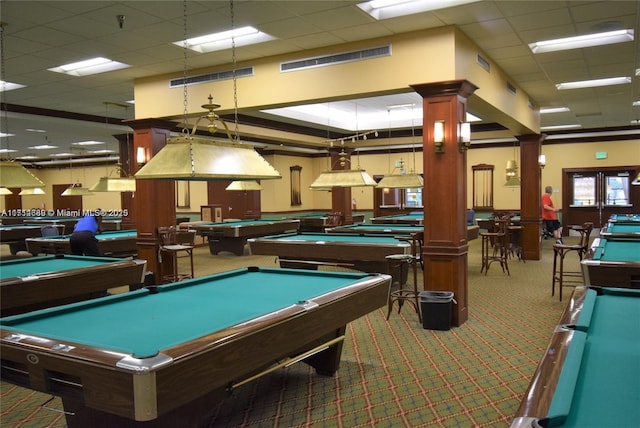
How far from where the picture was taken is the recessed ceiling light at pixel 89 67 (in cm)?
653

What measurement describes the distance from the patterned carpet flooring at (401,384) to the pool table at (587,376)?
3.49ft

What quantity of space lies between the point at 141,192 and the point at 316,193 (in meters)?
10.3

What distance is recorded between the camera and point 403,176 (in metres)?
8.90

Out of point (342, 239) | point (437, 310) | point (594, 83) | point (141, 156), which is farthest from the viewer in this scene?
point (594, 83)

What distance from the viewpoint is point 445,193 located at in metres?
5.31

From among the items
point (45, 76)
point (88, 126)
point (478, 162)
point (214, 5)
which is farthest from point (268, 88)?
point (478, 162)

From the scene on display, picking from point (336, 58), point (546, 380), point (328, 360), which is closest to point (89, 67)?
point (336, 58)

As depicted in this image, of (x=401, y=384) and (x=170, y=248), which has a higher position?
(x=170, y=248)

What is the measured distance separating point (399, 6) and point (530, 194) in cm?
632

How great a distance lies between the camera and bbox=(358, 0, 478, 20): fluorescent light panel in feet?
15.4

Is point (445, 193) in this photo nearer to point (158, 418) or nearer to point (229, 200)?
point (158, 418)

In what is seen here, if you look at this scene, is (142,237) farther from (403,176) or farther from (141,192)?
(403,176)

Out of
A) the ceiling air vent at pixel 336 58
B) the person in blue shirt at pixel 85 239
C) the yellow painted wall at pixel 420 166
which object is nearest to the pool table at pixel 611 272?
the ceiling air vent at pixel 336 58

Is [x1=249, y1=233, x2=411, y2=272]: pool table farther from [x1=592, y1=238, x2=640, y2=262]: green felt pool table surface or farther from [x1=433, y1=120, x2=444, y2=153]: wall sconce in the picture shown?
[x1=592, y1=238, x2=640, y2=262]: green felt pool table surface
